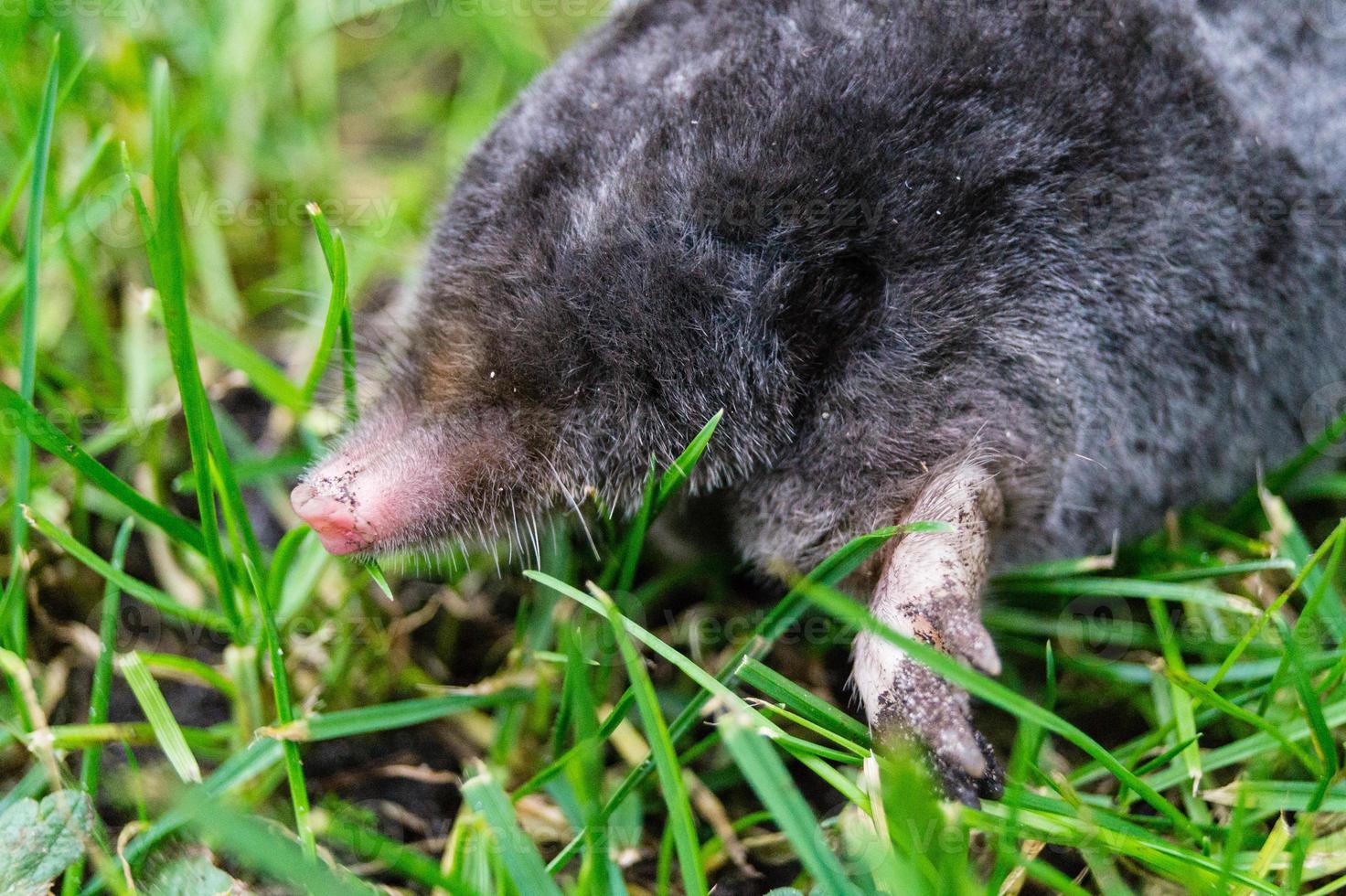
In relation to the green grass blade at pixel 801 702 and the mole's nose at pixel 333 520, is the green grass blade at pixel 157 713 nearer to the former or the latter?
the mole's nose at pixel 333 520

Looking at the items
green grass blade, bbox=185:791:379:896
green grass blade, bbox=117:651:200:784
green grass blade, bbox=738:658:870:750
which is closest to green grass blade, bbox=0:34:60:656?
green grass blade, bbox=117:651:200:784

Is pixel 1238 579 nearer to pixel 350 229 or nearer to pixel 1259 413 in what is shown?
pixel 1259 413

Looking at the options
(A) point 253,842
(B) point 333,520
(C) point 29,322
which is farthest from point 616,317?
(C) point 29,322

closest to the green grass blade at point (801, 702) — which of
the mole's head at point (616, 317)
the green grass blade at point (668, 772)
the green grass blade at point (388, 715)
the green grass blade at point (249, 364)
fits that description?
the green grass blade at point (668, 772)

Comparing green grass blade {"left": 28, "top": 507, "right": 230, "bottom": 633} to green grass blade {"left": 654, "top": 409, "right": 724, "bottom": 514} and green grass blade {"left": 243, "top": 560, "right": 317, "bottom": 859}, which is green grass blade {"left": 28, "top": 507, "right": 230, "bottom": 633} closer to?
green grass blade {"left": 243, "top": 560, "right": 317, "bottom": 859}

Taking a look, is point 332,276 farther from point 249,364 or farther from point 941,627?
point 941,627

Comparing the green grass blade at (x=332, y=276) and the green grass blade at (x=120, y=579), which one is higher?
the green grass blade at (x=332, y=276)

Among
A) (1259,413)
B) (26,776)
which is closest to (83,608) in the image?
(26,776)
